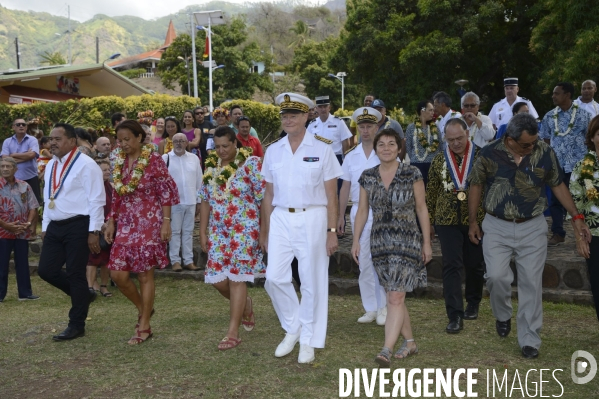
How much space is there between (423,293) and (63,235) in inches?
177

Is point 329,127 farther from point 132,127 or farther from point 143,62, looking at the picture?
point 143,62

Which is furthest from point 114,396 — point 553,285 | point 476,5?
point 476,5

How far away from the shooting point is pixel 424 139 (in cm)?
991

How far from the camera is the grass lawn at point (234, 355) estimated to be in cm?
551

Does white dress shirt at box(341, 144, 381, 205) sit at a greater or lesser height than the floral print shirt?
greater

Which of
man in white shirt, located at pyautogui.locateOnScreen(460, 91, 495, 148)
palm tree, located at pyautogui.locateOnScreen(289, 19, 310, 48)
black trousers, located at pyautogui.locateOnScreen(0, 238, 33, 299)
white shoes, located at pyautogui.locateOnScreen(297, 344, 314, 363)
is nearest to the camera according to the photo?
white shoes, located at pyautogui.locateOnScreen(297, 344, 314, 363)

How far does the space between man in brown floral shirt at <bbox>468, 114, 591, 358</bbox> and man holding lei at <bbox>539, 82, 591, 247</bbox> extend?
3.74 meters

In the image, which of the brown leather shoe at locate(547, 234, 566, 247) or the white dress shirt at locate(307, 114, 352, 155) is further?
the white dress shirt at locate(307, 114, 352, 155)

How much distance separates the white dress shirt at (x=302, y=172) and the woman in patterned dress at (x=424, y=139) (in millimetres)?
3933

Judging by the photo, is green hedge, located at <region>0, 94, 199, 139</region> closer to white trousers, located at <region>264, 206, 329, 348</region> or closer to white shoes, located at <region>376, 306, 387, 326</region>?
white shoes, located at <region>376, 306, 387, 326</region>

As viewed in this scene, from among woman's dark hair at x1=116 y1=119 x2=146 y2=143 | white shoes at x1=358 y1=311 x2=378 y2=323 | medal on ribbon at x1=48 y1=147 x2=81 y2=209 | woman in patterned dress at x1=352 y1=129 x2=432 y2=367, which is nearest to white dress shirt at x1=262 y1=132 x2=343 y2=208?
woman in patterned dress at x1=352 y1=129 x2=432 y2=367

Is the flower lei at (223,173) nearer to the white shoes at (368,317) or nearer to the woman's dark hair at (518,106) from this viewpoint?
the white shoes at (368,317)

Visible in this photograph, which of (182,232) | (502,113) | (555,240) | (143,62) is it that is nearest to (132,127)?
(182,232)

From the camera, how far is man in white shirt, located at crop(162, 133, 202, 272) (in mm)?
10594
